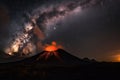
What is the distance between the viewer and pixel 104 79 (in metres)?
70.6

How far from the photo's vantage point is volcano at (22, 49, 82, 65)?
158m

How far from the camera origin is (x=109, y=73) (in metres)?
79.2

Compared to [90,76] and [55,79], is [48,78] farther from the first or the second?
[90,76]

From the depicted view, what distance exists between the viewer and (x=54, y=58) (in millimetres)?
171000

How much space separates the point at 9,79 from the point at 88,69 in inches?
1218

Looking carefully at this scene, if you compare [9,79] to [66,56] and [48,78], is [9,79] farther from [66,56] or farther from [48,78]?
[66,56]

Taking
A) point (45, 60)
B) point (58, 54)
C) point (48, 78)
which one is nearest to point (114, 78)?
point (48, 78)

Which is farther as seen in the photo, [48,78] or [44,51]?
[44,51]

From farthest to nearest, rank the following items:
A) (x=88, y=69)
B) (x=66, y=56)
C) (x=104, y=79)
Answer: (x=66, y=56)
(x=88, y=69)
(x=104, y=79)

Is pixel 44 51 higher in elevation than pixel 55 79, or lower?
higher

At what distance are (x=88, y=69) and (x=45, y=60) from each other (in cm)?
7645

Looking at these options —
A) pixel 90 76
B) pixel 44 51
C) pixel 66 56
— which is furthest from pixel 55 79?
pixel 44 51

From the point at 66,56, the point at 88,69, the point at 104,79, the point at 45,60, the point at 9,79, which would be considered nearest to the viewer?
the point at 104,79

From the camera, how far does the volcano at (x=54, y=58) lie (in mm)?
158100
